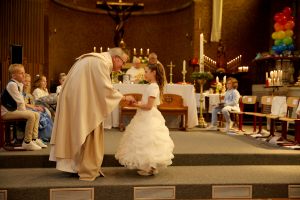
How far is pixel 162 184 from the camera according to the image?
3.84 m

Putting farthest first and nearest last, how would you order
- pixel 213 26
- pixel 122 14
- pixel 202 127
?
1. pixel 213 26
2. pixel 122 14
3. pixel 202 127

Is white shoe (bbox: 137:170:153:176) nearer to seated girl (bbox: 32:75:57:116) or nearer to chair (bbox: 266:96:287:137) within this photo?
seated girl (bbox: 32:75:57:116)

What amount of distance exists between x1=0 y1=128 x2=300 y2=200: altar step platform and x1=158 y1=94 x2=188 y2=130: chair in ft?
5.74

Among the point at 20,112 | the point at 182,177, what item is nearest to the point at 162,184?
→ the point at 182,177

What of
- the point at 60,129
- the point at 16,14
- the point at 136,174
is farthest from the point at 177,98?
the point at 16,14

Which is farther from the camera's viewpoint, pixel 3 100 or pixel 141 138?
pixel 3 100

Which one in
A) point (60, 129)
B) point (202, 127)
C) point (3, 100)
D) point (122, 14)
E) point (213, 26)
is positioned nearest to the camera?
point (60, 129)

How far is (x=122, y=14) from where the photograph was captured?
11.9 metres

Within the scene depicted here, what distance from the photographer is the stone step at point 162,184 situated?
371 centimetres

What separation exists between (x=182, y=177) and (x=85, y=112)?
1.22m

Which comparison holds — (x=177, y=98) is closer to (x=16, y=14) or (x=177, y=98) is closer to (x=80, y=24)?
(x=16, y=14)

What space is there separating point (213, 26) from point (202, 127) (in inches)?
209

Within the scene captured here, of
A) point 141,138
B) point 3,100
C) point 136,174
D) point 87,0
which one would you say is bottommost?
point 136,174

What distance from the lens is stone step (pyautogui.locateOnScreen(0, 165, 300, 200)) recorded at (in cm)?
371
